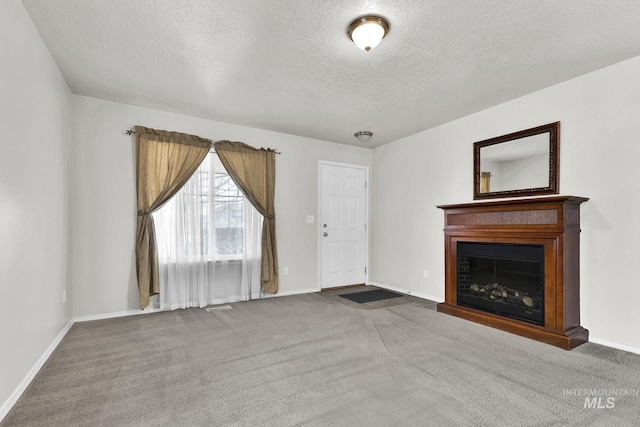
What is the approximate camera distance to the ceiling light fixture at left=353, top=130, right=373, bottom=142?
4.97m

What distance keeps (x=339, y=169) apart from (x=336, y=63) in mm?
2820

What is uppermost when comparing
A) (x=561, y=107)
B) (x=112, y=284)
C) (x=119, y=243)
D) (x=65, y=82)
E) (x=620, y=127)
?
(x=65, y=82)

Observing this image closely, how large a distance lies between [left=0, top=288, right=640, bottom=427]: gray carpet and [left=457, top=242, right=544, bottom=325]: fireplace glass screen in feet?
1.07

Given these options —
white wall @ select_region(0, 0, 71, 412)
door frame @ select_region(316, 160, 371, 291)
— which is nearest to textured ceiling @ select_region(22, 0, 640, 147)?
white wall @ select_region(0, 0, 71, 412)

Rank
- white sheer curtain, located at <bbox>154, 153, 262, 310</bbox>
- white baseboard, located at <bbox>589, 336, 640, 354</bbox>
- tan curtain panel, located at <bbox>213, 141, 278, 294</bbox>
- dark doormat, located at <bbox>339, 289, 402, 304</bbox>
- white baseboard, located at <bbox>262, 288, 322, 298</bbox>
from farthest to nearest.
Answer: white baseboard, located at <bbox>262, 288, 322, 298</bbox> → dark doormat, located at <bbox>339, 289, 402, 304</bbox> → tan curtain panel, located at <bbox>213, 141, 278, 294</bbox> → white sheer curtain, located at <bbox>154, 153, 262, 310</bbox> → white baseboard, located at <bbox>589, 336, 640, 354</bbox>

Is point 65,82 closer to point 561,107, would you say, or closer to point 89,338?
point 89,338

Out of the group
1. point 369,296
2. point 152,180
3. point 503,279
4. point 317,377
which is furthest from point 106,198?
point 503,279

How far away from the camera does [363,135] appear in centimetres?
500

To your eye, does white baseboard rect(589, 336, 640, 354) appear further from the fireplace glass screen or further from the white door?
the white door

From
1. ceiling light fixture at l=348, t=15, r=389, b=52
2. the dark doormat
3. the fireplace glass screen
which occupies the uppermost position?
ceiling light fixture at l=348, t=15, r=389, b=52

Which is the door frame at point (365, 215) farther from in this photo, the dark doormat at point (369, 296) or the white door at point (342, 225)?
the dark doormat at point (369, 296)

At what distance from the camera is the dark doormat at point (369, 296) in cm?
472

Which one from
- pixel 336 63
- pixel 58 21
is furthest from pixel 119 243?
pixel 336 63

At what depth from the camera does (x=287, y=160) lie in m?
5.17
